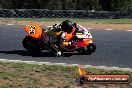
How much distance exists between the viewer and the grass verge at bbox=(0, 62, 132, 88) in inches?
380

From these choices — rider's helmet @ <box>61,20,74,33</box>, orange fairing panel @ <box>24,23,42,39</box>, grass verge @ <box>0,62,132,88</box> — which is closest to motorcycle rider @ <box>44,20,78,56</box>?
rider's helmet @ <box>61,20,74,33</box>

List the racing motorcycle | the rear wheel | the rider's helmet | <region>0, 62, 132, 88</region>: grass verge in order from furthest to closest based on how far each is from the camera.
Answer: the rear wheel < the racing motorcycle < the rider's helmet < <region>0, 62, 132, 88</region>: grass verge

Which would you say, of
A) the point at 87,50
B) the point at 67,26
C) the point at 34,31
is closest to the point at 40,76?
the point at 67,26

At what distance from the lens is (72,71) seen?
444 inches

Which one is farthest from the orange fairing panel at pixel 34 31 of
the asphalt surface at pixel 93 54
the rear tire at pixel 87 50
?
the rear tire at pixel 87 50

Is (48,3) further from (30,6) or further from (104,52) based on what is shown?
(104,52)

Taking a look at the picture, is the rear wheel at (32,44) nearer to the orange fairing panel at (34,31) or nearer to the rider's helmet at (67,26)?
the orange fairing panel at (34,31)

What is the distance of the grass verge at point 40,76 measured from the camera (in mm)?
9656

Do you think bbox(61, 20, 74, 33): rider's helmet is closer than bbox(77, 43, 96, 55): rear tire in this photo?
Yes

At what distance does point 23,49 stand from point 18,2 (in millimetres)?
44536

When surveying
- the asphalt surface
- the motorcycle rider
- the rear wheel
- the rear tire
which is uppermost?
A: the motorcycle rider

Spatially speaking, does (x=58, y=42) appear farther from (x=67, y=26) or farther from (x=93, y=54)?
(x=93, y=54)

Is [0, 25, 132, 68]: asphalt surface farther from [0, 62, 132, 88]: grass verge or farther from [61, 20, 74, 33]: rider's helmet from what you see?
[0, 62, 132, 88]: grass verge

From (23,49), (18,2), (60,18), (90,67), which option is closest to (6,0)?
(18,2)
